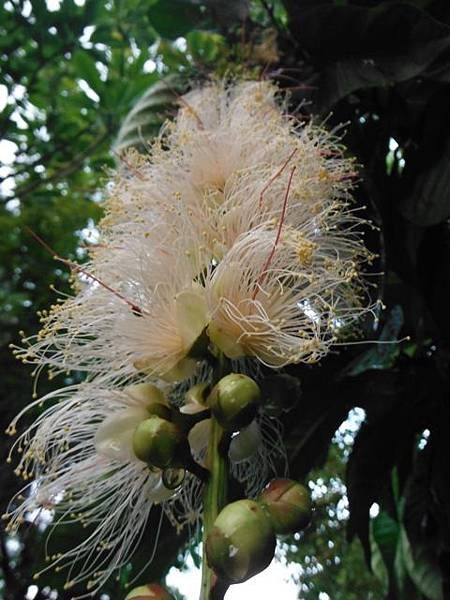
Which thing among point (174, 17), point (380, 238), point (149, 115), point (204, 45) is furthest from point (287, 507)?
point (204, 45)

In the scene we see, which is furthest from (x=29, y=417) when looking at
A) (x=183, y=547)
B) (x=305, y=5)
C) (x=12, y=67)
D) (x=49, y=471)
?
(x=12, y=67)

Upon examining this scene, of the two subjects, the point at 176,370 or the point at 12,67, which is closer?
the point at 176,370

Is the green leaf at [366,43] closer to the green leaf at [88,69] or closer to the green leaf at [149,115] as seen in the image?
the green leaf at [149,115]

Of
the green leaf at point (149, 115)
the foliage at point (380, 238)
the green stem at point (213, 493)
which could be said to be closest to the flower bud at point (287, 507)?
the green stem at point (213, 493)

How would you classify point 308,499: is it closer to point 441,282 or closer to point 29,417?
point 441,282

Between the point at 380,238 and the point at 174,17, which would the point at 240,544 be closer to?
the point at 380,238
